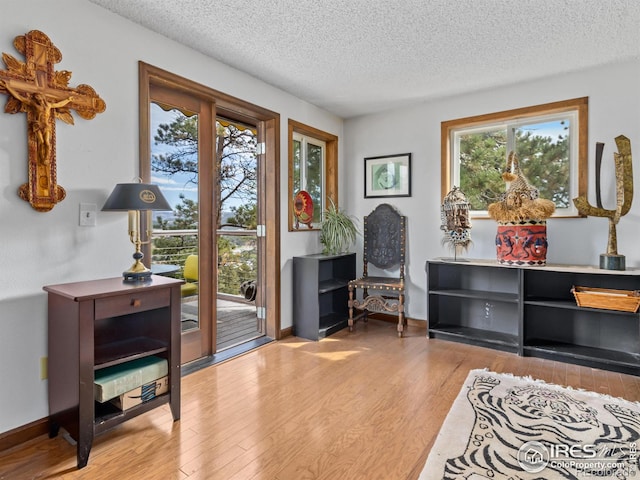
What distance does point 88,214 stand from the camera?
7.46ft

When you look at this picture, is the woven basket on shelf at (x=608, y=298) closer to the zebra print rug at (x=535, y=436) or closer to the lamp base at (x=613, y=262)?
the lamp base at (x=613, y=262)

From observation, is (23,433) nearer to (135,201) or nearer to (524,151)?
(135,201)

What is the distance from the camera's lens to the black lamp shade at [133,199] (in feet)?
6.88

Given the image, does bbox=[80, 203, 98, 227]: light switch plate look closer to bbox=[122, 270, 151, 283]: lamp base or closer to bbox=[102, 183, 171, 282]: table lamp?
bbox=[102, 183, 171, 282]: table lamp

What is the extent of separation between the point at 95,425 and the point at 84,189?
4.39ft

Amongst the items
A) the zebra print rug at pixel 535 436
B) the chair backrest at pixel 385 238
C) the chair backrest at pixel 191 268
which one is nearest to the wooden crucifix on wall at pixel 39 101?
the chair backrest at pixel 191 268

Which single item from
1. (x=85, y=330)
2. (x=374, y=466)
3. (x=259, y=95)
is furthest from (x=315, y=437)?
(x=259, y=95)

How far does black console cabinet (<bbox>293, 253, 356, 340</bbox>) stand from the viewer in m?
3.76

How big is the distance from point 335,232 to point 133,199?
2.39m

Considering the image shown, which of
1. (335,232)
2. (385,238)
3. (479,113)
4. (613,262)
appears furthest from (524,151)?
(335,232)

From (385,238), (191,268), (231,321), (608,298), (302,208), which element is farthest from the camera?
(385,238)

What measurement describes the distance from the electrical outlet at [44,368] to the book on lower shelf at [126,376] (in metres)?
0.34

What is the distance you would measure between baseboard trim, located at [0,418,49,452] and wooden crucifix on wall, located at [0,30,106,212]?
1186mm

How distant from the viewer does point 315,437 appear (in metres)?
2.03
